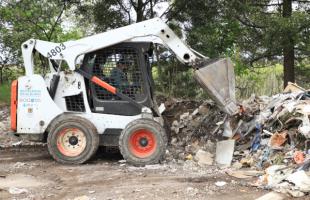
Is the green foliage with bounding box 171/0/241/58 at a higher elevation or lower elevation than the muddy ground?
higher

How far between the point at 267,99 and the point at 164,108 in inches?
91.7

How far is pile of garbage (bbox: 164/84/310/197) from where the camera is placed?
6.74 meters

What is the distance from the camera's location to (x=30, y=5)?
614 inches

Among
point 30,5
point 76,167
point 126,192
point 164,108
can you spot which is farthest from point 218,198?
point 30,5

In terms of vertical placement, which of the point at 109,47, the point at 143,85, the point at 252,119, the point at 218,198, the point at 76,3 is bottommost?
the point at 218,198

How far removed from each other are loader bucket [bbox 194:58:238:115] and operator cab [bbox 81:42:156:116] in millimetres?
946

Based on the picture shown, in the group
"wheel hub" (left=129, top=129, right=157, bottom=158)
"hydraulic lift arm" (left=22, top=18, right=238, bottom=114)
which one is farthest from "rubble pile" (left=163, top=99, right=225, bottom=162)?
"hydraulic lift arm" (left=22, top=18, right=238, bottom=114)

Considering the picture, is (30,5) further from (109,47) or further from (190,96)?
(109,47)

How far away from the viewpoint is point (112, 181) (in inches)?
277

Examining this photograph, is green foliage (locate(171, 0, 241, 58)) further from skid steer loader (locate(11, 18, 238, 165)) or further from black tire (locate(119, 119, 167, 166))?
black tire (locate(119, 119, 167, 166))

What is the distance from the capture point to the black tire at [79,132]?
8.25m

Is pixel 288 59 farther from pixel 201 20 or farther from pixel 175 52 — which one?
Result: pixel 175 52

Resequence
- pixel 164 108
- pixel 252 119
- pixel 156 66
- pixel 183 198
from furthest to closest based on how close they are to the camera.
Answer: pixel 156 66 → pixel 164 108 → pixel 252 119 → pixel 183 198

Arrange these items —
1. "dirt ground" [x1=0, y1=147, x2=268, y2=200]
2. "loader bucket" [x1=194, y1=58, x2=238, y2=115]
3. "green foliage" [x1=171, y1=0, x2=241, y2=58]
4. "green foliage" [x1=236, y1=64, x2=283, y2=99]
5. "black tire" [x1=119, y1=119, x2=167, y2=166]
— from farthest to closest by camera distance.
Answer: "green foliage" [x1=236, y1=64, x2=283, y2=99] → "green foliage" [x1=171, y1=0, x2=241, y2=58] → "loader bucket" [x1=194, y1=58, x2=238, y2=115] → "black tire" [x1=119, y1=119, x2=167, y2=166] → "dirt ground" [x1=0, y1=147, x2=268, y2=200]
